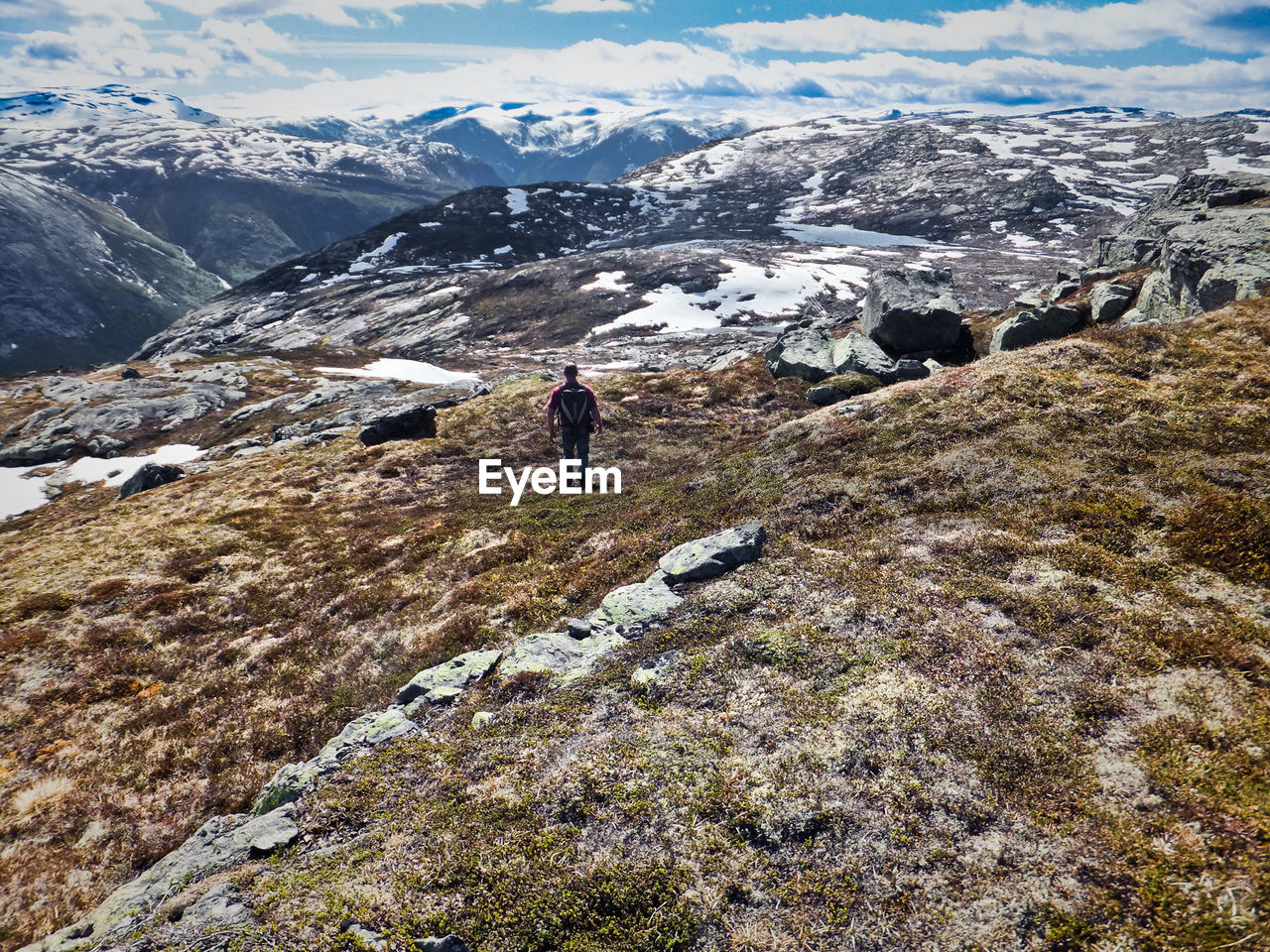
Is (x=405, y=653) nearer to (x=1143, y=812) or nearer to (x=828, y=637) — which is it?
(x=828, y=637)

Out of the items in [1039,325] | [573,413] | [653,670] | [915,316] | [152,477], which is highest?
[915,316]

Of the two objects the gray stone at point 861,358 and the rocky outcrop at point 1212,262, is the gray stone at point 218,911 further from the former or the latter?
the rocky outcrop at point 1212,262

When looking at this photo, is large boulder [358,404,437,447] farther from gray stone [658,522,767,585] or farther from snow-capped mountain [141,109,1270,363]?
snow-capped mountain [141,109,1270,363]

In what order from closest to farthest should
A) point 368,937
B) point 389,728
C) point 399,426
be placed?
point 368,937, point 389,728, point 399,426

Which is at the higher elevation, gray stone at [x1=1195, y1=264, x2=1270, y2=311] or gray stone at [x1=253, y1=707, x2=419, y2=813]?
gray stone at [x1=1195, y1=264, x2=1270, y2=311]

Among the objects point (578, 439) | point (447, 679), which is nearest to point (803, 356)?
point (578, 439)

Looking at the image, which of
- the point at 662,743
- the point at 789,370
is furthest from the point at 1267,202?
the point at 662,743

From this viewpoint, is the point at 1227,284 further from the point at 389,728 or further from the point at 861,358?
the point at 389,728

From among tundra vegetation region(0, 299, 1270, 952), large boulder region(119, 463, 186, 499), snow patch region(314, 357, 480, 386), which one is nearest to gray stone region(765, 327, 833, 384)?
tundra vegetation region(0, 299, 1270, 952)
